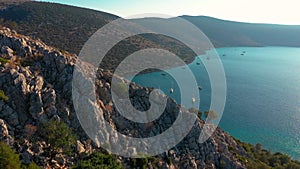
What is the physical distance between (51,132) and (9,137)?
5.77 m

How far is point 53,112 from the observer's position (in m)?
41.4

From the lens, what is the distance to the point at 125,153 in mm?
42625

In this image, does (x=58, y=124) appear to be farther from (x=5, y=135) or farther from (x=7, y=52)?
(x=7, y=52)

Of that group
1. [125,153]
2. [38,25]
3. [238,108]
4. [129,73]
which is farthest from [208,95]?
[38,25]

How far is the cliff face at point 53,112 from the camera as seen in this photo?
36500 millimetres

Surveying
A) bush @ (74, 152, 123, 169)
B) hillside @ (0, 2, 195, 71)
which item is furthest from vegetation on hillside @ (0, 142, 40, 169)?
hillside @ (0, 2, 195, 71)

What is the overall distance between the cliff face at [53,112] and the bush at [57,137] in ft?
3.64

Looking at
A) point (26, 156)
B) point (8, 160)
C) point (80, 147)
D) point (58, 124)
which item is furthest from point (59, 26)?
point (8, 160)

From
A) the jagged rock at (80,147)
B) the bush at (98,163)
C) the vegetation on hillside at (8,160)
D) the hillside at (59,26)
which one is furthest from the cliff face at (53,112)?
the hillside at (59,26)

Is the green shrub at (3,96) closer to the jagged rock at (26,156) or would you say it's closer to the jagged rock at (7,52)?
the jagged rock at (26,156)

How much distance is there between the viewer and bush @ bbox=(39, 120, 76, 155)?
35.8 m

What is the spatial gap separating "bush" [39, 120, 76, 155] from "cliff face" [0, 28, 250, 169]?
43.6 inches

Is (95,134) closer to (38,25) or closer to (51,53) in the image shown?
(51,53)

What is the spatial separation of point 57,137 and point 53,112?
7.00 meters
